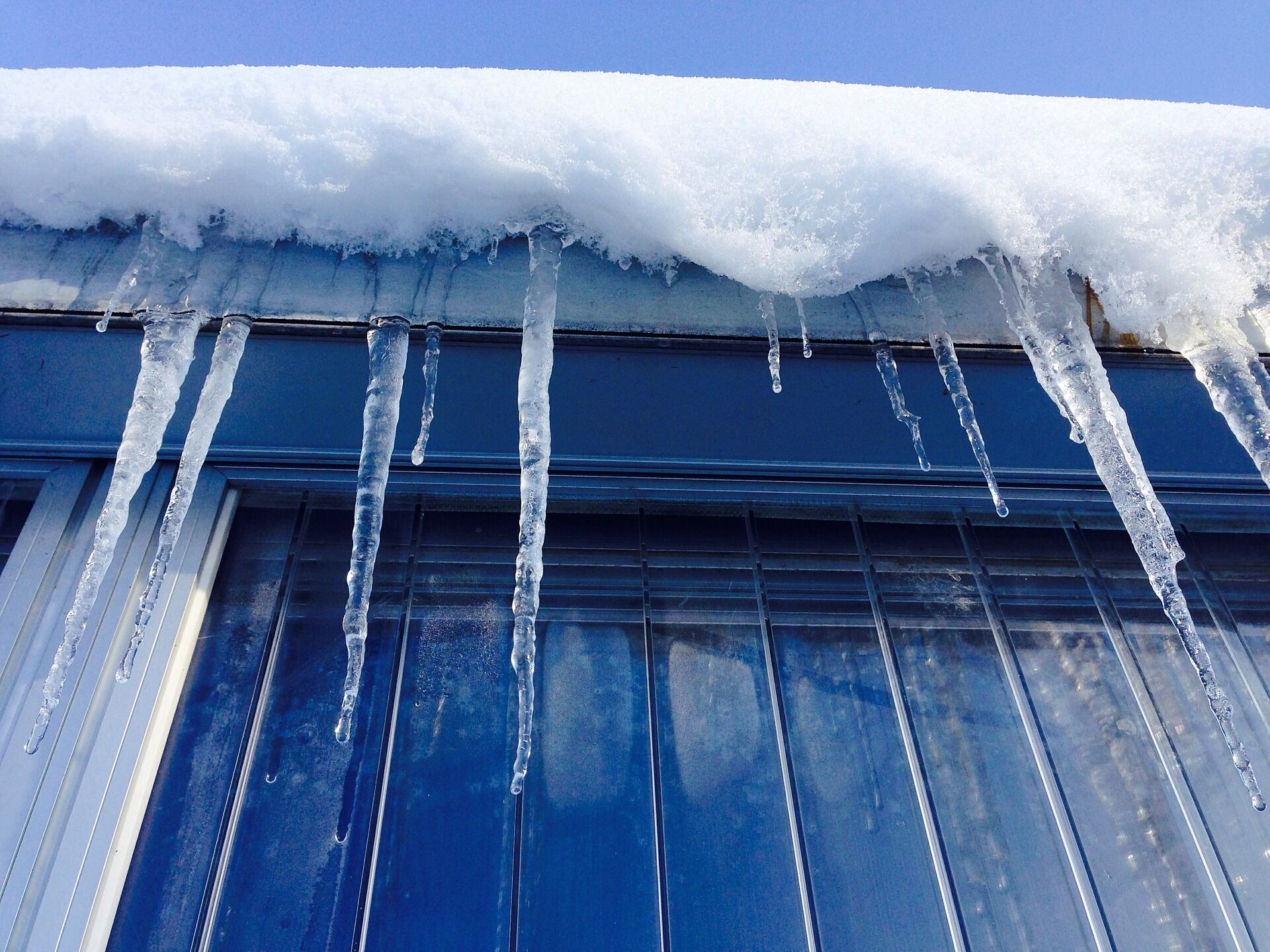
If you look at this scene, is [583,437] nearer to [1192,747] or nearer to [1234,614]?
[1192,747]

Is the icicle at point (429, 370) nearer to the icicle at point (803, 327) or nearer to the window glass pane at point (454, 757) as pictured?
the window glass pane at point (454, 757)

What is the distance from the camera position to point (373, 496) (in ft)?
3.98

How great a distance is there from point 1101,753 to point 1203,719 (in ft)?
0.78

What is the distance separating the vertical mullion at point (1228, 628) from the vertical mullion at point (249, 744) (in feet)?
5.96

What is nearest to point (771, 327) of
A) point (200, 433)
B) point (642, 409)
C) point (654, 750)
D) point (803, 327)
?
point (803, 327)

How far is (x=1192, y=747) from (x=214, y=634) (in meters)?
1.80

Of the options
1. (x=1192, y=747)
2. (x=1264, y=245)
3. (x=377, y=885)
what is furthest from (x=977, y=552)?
(x=377, y=885)

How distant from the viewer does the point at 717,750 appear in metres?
1.42

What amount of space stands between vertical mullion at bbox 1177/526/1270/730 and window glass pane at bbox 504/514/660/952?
115cm

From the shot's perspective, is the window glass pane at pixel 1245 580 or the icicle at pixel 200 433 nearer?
the icicle at pixel 200 433

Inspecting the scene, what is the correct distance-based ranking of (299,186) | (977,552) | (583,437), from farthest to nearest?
(977,552)
(583,437)
(299,186)

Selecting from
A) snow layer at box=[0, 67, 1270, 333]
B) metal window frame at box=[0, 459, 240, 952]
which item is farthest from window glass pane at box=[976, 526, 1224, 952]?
metal window frame at box=[0, 459, 240, 952]

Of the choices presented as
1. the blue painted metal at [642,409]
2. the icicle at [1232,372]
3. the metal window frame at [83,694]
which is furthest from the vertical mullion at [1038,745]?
the metal window frame at [83,694]

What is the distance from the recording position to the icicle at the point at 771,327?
4.06ft
